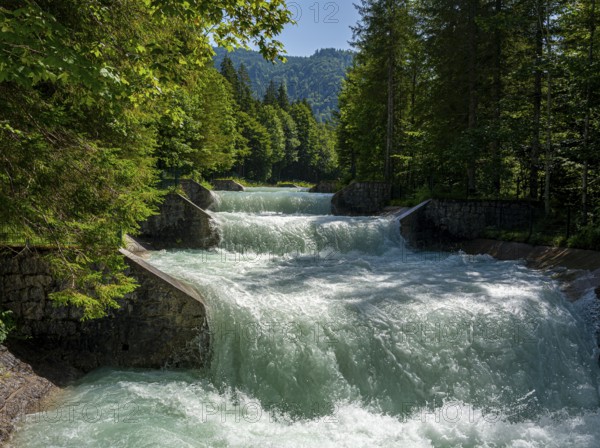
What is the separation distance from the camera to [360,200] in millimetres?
21188

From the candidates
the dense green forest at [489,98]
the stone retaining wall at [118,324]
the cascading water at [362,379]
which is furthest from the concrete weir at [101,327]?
the dense green forest at [489,98]

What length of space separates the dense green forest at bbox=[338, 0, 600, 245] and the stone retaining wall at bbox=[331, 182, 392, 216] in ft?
4.50

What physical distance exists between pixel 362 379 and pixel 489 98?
57.4 ft

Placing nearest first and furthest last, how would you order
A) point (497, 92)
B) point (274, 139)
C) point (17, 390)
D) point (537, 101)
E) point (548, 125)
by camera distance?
point (17, 390), point (548, 125), point (537, 101), point (497, 92), point (274, 139)

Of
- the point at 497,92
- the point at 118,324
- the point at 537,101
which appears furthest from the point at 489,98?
the point at 118,324

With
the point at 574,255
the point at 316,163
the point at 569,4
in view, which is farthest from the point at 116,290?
the point at 316,163

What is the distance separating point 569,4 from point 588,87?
13.5ft

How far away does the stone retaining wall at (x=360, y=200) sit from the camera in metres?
21.1

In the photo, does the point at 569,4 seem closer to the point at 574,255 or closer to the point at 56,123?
the point at 574,255

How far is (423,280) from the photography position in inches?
383

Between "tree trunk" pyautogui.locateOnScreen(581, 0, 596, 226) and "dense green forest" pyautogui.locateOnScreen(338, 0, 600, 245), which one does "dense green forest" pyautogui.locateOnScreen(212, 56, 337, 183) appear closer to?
"dense green forest" pyautogui.locateOnScreen(338, 0, 600, 245)

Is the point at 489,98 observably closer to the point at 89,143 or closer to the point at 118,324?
the point at 89,143

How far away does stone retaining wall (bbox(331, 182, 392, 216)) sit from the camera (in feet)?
69.3

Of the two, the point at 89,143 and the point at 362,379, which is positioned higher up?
the point at 89,143
